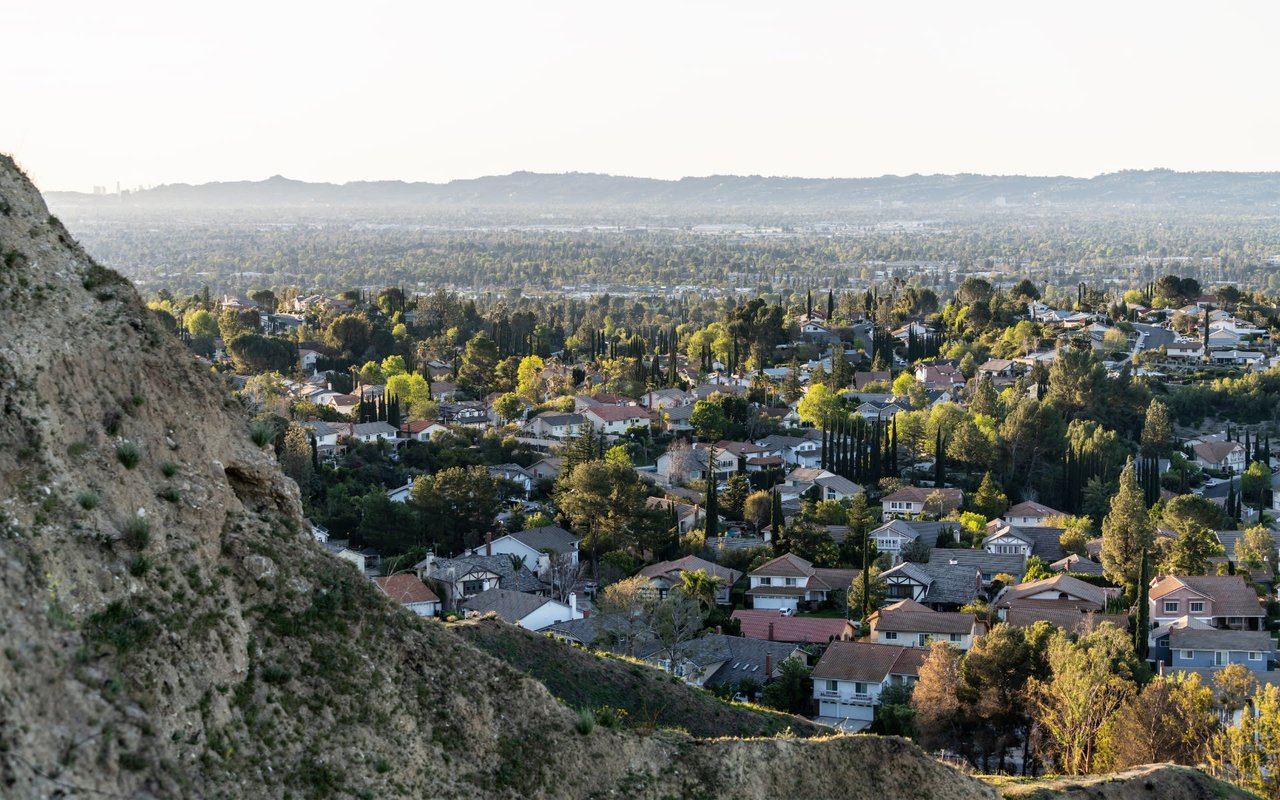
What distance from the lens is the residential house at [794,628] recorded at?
114 ft

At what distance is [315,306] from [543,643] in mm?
79347

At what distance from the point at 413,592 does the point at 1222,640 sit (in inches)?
704

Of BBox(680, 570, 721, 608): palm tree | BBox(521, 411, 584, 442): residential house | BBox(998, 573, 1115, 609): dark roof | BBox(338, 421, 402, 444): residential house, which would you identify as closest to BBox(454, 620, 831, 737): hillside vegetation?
BBox(680, 570, 721, 608): palm tree

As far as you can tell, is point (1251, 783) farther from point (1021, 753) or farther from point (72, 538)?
point (72, 538)

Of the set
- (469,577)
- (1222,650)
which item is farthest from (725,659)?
(1222,650)

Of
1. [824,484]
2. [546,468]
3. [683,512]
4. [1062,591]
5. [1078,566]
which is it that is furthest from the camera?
[546,468]

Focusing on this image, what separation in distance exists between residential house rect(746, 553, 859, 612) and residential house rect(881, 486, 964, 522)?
391 inches

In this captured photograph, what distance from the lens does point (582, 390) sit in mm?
69875

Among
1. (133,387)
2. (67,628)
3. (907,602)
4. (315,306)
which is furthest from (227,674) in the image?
(315,306)

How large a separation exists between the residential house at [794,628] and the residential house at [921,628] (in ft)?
2.40

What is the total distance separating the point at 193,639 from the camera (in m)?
11.1

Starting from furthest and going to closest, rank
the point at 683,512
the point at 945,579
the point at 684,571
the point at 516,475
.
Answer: the point at 516,475 < the point at 683,512 < the point at 945,579 < the point at 684,571

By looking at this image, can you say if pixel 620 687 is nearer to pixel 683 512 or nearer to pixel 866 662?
pixel 866 662

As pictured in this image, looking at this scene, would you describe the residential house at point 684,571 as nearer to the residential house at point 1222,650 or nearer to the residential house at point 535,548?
the residential house at point 535,548
